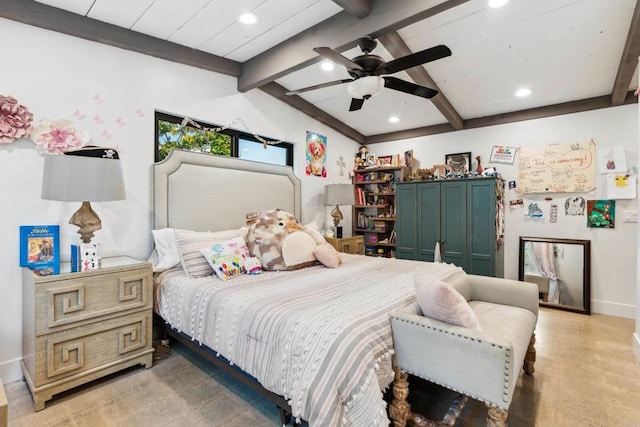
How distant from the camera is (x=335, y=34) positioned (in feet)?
8.06

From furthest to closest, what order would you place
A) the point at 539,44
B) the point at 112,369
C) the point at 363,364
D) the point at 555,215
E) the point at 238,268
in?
the point at 555,215 → the point at 539,44 → the point at 238,268 → the point at 112,369 → the point at 363,364

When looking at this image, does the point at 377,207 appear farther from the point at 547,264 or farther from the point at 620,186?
the point at 620,186

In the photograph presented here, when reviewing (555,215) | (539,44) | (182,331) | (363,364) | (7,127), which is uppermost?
(539,44)

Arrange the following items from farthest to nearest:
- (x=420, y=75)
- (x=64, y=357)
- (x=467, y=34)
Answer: (x=420, y=75) < (x=467, y=34) < (x=64, y=357)

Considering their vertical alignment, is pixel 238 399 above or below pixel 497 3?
below

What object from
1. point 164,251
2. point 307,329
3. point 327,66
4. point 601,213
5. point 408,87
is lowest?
point 307,329

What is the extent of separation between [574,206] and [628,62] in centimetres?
170

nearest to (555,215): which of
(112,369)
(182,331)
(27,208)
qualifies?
(182,331)

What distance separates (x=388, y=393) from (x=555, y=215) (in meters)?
3.35

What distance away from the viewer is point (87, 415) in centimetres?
180

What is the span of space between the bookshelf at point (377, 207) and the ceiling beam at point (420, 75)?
0.97 m

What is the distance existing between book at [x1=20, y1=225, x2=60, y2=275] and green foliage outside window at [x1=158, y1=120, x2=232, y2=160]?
111cm

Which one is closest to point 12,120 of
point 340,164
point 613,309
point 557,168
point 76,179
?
point 76,179

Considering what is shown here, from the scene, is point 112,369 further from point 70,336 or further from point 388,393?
point 388,393
